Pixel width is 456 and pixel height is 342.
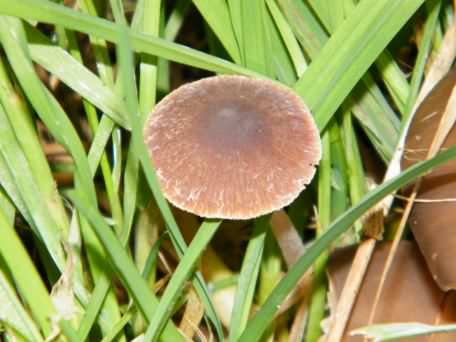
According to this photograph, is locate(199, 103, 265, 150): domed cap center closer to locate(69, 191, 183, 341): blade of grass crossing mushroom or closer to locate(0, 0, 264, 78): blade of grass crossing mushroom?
locate(0, 0, 264, 78): blade of grass crossing mushroom

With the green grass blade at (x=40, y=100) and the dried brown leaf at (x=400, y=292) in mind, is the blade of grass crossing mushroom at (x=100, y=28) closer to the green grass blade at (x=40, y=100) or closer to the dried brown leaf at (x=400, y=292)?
the green grass blade at (x=40, y=100)

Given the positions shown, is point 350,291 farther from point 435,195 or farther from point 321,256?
point 435,195

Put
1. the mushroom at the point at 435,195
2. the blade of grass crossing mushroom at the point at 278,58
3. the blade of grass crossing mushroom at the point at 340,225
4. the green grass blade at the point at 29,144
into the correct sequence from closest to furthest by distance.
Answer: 1. the blade of grass crossing mushroom at the point at 340,225
2. the mushroom at the point at 435,195
3. the green grass blade at the point at 29,144
4. the blade of grass crossing mushroom at the point at 278,58

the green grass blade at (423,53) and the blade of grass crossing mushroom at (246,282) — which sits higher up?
the green grass blade at (423,53)

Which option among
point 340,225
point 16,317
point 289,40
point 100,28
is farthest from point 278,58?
point 16,317

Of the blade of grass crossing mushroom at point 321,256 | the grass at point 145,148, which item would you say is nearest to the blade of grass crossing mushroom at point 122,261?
the grass at point 145,148

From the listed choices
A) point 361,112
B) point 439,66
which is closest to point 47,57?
point 361,112

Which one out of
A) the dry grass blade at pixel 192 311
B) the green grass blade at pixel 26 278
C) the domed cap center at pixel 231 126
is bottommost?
the dry grass blade at pixel 192 311
